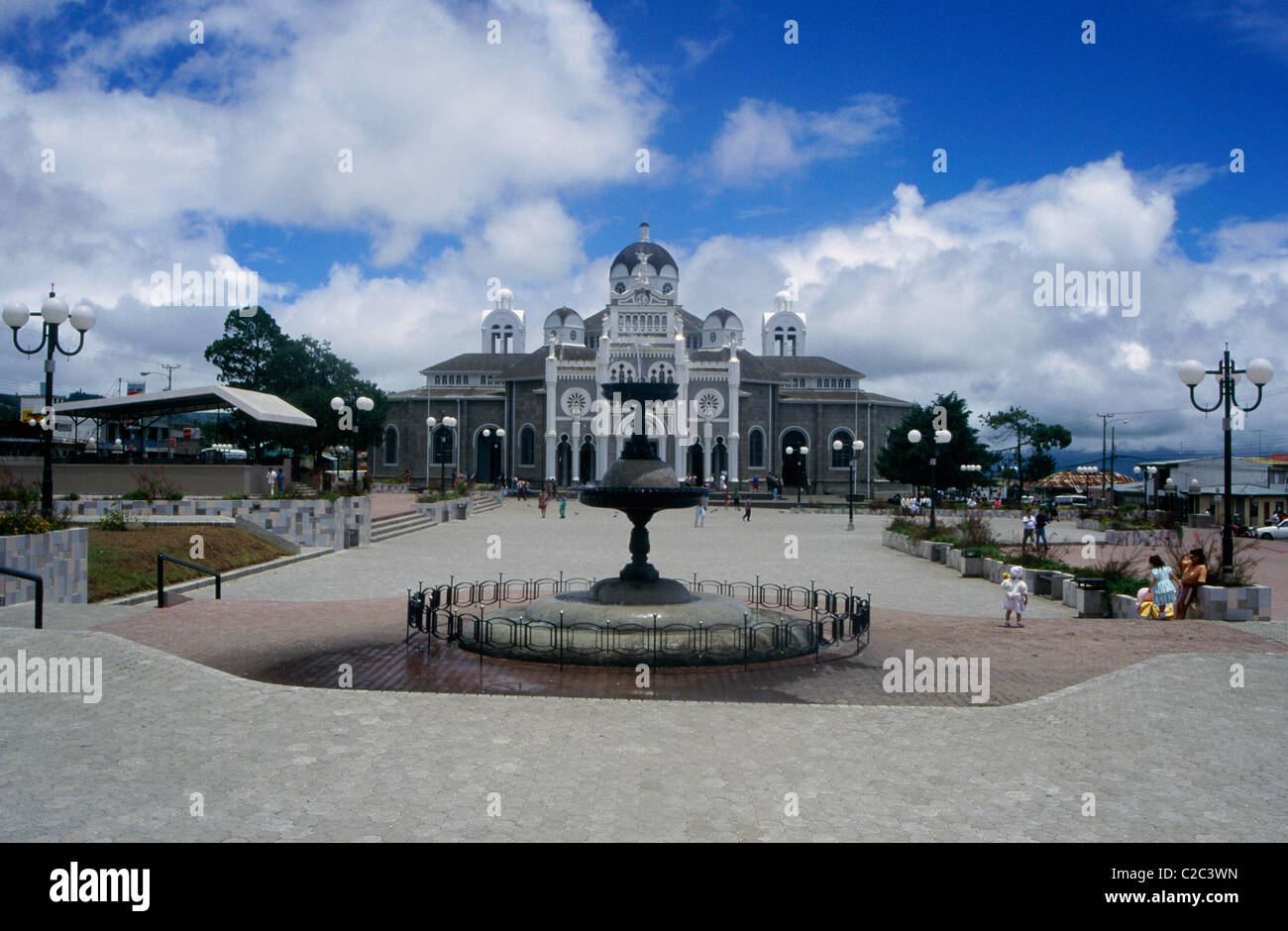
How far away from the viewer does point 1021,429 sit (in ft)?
255

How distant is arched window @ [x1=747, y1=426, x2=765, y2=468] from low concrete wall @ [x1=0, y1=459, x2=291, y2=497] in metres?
42.1

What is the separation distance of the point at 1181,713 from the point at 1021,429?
75773 mm

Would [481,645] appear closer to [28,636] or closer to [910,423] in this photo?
[28,636]

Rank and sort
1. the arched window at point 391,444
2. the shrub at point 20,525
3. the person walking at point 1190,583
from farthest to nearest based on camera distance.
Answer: the arched window at point 391,444 → the person walking at point 1190,583 → the shrub at point 20,525

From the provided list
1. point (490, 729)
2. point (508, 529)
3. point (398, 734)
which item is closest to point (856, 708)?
point (490, 729)

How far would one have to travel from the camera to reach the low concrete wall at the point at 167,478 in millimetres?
28344

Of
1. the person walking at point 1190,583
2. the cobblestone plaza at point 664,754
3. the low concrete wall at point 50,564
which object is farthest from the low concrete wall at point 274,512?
the person walking at point 1190,583

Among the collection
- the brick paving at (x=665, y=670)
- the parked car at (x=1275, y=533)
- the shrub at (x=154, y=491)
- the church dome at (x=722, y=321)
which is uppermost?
the church dome at (x=722, y=321)

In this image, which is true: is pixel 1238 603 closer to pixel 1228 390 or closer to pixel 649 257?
pixel 1228 390

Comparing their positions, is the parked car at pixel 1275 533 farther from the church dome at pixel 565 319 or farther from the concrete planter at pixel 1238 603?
the church dome at pixel 565 319

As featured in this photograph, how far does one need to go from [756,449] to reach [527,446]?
1754 cm

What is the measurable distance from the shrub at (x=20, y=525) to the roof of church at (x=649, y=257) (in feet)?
199

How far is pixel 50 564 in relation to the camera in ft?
44.1

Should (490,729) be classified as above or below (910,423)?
below
